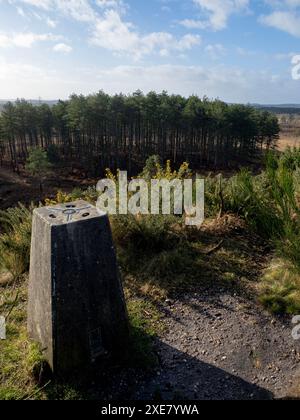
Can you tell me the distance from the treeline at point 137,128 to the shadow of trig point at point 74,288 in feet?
109

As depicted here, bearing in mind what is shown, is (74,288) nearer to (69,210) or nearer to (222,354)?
(69,210)

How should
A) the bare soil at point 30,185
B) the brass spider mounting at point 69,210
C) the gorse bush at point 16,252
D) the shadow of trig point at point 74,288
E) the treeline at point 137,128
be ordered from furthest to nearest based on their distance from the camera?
1. the treeline at point 137,128
2. the bare soil at point 30,185
3. the gorse bush at point 16,252
4. the brass spider mounting at point 69,210
5. the shadow of trig point at point 74,288

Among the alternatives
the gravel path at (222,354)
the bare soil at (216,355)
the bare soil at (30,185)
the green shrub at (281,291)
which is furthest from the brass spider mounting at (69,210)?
the bare soil at (30,185)

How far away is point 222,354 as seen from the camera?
133 inches

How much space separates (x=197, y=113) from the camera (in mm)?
36812

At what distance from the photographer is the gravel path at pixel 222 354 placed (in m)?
2.96

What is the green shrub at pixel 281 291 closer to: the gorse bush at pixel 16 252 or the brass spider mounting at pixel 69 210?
the brass spider mounting at pixel 69 210

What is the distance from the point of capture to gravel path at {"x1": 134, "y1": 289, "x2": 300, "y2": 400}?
2961 mm

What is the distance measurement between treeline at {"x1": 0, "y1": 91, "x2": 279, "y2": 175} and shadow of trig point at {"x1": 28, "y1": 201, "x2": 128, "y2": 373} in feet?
109

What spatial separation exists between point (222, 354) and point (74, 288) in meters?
1.72

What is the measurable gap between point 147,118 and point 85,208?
35.2 metres

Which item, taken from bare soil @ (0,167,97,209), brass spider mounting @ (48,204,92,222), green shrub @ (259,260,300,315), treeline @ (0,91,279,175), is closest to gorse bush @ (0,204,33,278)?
brass spider mounting @ (48,204,92,222)
